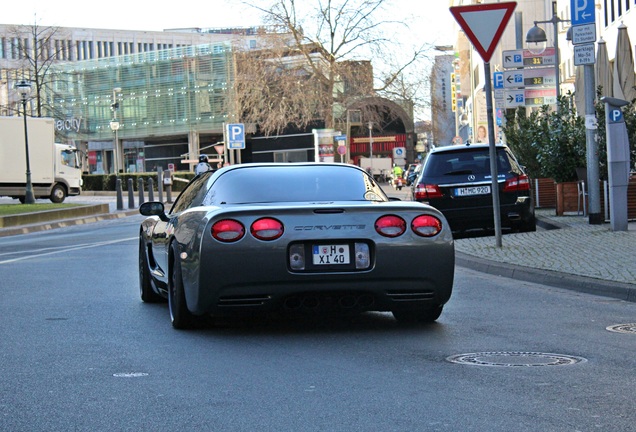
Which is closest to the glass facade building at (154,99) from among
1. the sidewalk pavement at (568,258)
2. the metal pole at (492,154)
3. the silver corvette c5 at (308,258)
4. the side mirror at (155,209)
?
the sidewalk pavement at (568,258)

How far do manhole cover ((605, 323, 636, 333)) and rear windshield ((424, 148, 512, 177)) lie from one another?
33.6 feet

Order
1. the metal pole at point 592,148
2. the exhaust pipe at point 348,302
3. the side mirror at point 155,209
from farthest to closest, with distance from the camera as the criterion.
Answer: the metal pole at point 592,148 < the side mirror at point 155,209 < the exhaust pipe at point 348,302

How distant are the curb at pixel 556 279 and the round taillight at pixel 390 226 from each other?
294 cm

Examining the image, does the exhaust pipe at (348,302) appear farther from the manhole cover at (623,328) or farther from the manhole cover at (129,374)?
the manhole cover at (129,374)

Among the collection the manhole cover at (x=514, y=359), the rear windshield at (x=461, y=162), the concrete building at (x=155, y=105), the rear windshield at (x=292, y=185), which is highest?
the concrete building at (x=155, y=105)

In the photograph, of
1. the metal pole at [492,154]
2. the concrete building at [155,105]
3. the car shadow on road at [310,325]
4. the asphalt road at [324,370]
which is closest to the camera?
the asphalt road at [324,370]

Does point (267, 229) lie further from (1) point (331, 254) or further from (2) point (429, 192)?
(2) point (429, 192)

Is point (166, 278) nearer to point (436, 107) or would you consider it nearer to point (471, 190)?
point (471, 190)

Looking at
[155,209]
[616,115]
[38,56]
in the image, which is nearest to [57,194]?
[38,56]

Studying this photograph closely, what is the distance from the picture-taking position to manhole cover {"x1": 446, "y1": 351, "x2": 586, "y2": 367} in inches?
276

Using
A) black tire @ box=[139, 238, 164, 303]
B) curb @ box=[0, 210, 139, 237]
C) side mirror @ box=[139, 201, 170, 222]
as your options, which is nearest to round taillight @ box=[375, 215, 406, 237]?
side mirror @ box=[139, 201, 170, 222]

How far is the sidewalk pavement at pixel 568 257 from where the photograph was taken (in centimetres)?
1131

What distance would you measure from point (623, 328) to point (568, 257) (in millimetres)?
5219

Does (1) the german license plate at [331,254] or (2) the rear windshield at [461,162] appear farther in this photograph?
(2) the rear windshield at [461,162]
